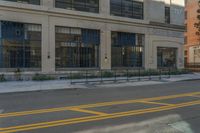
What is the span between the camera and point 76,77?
Answer: 32.8 metres

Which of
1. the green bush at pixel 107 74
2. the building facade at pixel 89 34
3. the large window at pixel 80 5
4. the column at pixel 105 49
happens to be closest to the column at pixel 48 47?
the building facade at pixel 89 34

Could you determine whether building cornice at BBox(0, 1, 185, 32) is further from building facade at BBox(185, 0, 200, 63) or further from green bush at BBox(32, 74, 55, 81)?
building facade at BBox(185, 0, 200, 63)

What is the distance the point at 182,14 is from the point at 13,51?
2659 cm

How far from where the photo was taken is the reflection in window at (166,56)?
4462cm

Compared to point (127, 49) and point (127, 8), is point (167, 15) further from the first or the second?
point (127, 49)

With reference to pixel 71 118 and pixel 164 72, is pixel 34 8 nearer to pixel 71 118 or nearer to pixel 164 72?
pixel 164 72

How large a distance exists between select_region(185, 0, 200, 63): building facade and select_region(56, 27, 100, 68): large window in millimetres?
40836

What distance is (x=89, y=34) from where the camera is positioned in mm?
37000

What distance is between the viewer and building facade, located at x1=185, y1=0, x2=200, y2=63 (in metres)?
73.8

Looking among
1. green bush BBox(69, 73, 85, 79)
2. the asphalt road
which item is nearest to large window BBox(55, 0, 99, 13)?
green bush BBox(69, 73, 85, 79)

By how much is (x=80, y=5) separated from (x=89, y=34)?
10.5ft

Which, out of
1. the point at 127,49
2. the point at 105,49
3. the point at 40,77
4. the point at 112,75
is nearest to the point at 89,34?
the point at 105,49

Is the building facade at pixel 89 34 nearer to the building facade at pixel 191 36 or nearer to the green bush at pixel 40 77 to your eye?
the green bush at pixel 40 77

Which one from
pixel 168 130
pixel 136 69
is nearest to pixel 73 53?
pixel 136 69
